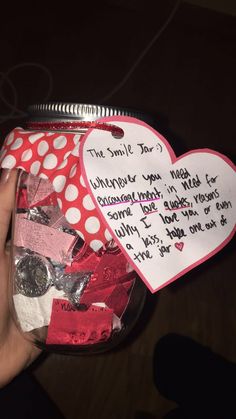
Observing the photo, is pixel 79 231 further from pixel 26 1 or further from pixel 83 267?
pixel 26 1

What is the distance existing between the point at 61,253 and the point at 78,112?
185 millimetres

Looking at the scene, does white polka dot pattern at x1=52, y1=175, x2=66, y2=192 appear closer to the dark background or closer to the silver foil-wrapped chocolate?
the silver foil-wrapped chocolate

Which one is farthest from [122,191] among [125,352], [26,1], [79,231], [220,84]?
[26,1]

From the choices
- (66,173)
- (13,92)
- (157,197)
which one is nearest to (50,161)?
(66,173)

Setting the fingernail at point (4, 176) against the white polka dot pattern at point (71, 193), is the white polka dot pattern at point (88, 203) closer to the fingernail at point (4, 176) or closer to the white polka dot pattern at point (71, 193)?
the white polka dot pattern at point (71, 193)

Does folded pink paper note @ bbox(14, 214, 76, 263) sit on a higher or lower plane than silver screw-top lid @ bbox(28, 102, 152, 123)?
lower

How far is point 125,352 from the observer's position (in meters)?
1.23

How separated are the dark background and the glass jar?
0.62 metres

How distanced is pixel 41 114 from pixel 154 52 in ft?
4.31

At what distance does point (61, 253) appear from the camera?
0.55 metres

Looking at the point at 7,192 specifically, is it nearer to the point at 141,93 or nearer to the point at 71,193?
the point at 71,193

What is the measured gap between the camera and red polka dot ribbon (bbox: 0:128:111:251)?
1.65ft

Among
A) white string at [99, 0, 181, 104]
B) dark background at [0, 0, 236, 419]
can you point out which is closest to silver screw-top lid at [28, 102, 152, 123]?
dark background at [0, 0, 236, 419]

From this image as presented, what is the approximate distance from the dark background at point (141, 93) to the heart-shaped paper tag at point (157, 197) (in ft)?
2.54
